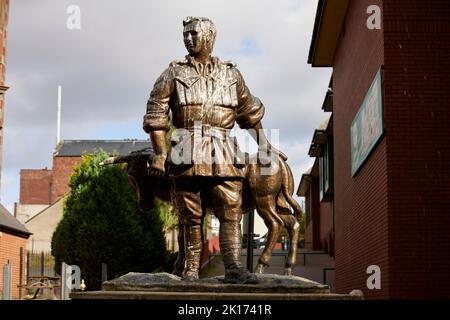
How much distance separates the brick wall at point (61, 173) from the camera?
61.8 meters

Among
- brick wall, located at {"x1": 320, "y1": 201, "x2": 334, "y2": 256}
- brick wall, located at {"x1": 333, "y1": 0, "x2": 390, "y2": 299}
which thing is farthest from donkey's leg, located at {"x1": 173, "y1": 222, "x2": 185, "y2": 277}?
brick wall, located at {"x1": 320, "y1": 201, "x2": 334, "y2": 256}

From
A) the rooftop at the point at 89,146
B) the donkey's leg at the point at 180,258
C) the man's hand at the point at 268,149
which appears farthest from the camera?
the rooftop at the point at 89,146

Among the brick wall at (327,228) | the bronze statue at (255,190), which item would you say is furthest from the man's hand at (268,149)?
the brick wall at (327,228)

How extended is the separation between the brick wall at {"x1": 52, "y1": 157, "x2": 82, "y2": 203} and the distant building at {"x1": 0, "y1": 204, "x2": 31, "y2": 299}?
84.4 ft

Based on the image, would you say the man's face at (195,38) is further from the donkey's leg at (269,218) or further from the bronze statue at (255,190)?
the donkey's leg at (269,218)

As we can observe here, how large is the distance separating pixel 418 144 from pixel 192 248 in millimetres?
6447

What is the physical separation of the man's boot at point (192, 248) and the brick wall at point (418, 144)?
19.9 ft

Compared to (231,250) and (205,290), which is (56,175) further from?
(205,290)

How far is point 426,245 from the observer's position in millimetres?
13180

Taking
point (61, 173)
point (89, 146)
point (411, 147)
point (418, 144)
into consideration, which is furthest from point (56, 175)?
point (418, 144)

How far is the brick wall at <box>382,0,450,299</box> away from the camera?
1315 cm

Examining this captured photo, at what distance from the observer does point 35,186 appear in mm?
71062

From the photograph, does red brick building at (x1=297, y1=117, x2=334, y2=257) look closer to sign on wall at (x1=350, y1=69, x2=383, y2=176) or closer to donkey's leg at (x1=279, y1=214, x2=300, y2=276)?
sign on wall at (x1=350, y1=69, x2=383, y2=176)

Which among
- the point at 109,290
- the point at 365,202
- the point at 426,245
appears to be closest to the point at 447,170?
the point at 426,245
